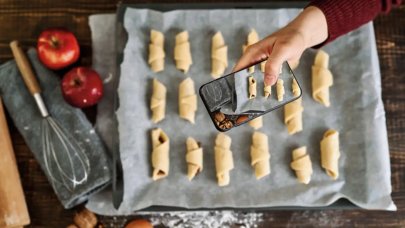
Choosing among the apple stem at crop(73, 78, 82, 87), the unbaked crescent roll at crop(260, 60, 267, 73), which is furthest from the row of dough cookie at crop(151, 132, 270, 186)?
the unbaked crescent roll at crop(260, 60, 267, 73)

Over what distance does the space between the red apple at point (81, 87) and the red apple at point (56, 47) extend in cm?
5

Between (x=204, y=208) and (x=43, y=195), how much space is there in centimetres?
47

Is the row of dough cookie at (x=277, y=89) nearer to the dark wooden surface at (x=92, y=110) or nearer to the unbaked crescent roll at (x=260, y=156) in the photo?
the unbaked crescent roll at (x=260, y=156)

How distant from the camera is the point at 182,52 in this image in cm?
133

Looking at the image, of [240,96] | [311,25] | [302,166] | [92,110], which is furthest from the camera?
[92,110]

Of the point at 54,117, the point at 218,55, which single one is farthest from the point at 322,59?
the point at 54,117

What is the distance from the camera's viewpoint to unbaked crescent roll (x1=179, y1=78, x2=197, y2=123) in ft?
4.27

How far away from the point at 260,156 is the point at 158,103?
0.33 m

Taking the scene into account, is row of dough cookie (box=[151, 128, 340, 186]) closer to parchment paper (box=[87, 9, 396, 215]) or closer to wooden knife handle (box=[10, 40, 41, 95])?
parchment paper (box=[87, 9, 396, 215])

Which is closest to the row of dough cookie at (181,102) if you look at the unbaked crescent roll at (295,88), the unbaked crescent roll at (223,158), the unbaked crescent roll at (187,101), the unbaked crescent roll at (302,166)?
the unbaked crescent roll at (187,101)

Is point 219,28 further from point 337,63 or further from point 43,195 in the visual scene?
point 43,195

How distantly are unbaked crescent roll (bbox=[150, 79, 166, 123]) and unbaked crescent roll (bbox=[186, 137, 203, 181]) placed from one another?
4.8 inches

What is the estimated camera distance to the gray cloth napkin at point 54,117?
4.12 feet

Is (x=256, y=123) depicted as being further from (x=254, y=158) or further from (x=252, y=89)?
(x=252, y=89)
